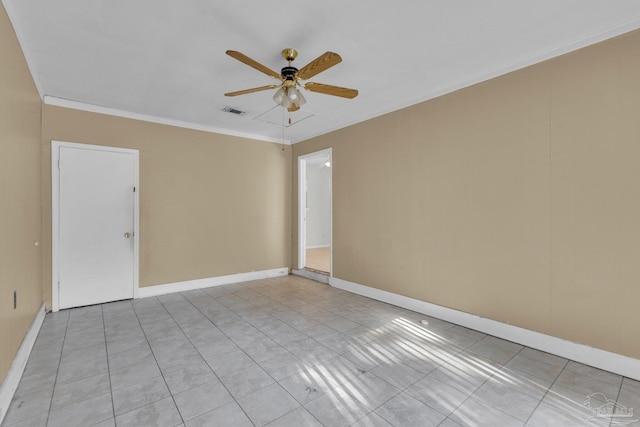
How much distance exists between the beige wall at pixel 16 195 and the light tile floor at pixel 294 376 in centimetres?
42

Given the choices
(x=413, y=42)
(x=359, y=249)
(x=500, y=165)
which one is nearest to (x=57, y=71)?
(x=413, y=42)

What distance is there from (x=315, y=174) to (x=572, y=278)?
23.0 ft

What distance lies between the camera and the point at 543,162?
259cm

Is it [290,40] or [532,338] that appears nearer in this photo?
[290,40]

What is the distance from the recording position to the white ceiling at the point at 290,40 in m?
1.99

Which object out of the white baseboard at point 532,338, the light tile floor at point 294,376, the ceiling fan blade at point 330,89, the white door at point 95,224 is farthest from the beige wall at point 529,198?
the white door at point 95,224

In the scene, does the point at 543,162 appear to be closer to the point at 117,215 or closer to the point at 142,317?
the point at 142,317

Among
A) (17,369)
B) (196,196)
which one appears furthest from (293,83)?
(17,369)

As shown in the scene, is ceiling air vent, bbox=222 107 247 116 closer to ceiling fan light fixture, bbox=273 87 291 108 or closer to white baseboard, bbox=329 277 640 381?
ceiling fan light fixture, bbox=273 87 291 108

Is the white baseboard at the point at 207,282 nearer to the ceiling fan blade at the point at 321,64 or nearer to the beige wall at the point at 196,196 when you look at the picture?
the beige wall at the point at 196,196

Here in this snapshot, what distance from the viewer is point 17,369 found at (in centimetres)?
210

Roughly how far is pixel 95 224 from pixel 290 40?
3467 millimetres

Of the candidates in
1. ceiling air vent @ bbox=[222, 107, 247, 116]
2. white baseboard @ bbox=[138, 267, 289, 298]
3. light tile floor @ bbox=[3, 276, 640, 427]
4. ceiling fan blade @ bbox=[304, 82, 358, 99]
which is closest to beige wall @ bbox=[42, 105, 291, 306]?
white baseboard @ bbox=[138, 267, 289, 298]

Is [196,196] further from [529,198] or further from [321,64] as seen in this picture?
[529,198]
